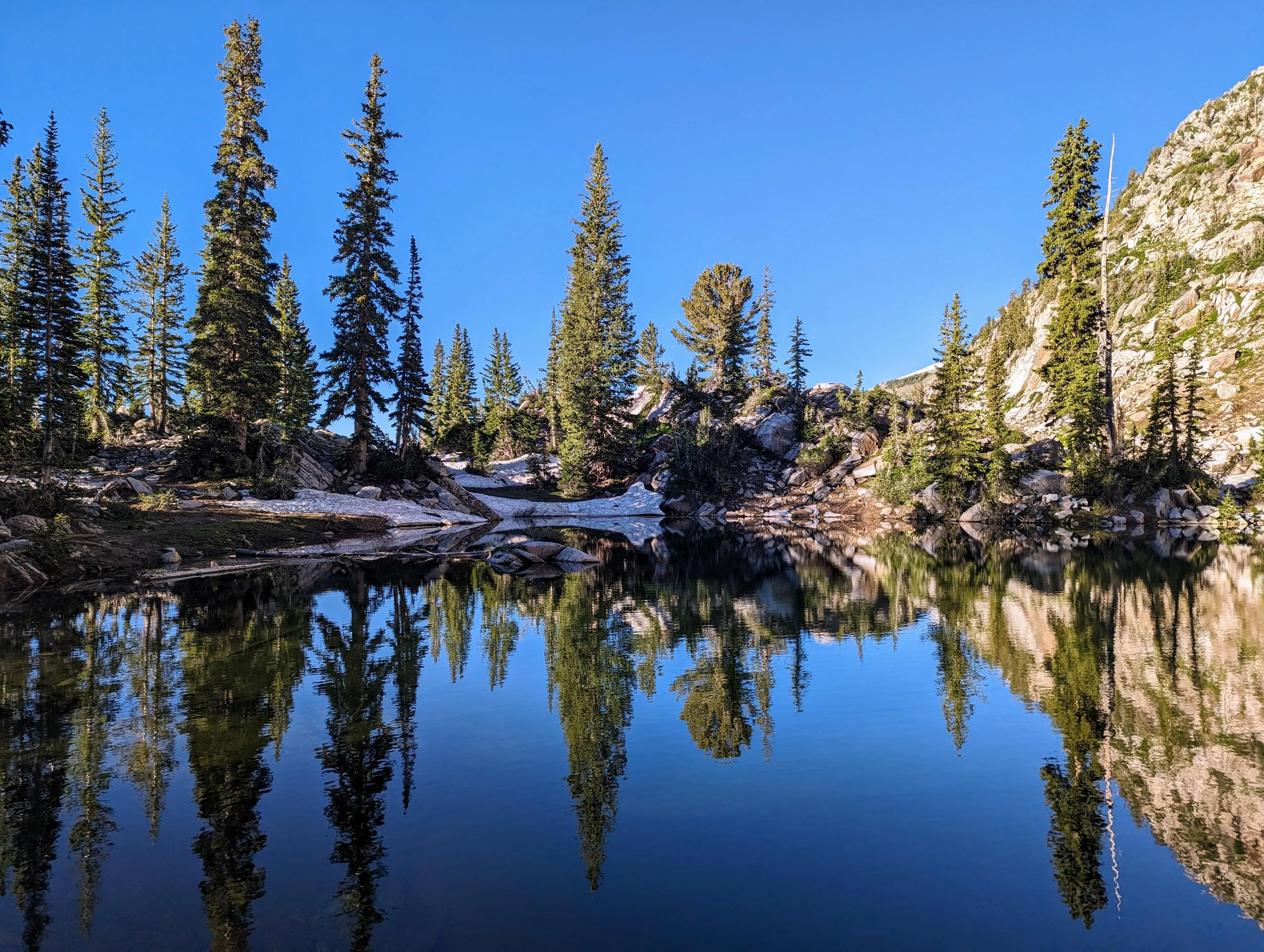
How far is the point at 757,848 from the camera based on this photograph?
252 inches

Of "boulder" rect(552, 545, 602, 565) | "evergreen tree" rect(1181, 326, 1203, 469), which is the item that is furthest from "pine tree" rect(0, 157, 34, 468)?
"evergreen tree" rect(1181, 326, 1203, 469)

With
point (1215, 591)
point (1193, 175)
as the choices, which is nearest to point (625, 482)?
point (1215, 591)

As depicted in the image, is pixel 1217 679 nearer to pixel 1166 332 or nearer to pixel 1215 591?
pixel 1215 591

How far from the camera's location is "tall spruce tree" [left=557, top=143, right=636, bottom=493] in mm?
70188

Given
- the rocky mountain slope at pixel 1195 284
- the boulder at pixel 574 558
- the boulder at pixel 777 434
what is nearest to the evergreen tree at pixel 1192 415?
the rocky mountain slope at pixel 1195 284

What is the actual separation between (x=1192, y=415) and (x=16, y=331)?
7925 cm

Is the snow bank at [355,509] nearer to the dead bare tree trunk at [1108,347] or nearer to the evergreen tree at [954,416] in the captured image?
the evergreen tree at [954,416]

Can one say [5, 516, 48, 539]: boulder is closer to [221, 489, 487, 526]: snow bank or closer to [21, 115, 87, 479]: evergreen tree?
[21, 115, 87, 479]: evergreen tree

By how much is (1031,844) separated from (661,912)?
3.84 metres

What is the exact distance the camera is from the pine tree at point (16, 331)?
2492cm

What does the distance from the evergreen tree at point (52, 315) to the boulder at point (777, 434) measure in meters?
60.5

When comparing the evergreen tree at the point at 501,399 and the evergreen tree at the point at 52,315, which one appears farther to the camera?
the evergreen tree at the point at 501,399

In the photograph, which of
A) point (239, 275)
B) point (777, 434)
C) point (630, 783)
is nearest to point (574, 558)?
point (630, 783)

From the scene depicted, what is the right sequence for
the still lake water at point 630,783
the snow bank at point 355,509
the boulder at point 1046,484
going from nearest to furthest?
the still lake water at point 630,783
the snow bank at point 355,509
the boulder at point 1046,484
